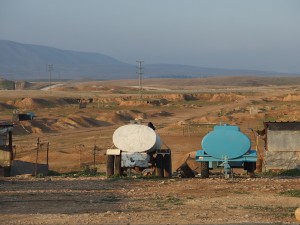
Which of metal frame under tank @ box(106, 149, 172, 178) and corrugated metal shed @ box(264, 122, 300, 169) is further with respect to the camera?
corrugated metal shed @ box(264, 122, 300, 169)

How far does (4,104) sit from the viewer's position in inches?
3152

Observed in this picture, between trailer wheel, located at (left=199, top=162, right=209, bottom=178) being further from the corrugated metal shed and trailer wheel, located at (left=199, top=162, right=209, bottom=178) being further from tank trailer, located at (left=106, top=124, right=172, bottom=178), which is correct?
the corrugated metal shed

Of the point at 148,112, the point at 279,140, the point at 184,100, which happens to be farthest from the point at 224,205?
the point at 184,100

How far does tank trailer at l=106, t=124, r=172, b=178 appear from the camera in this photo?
22453 millimetres

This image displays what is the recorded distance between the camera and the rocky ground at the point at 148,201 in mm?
13398

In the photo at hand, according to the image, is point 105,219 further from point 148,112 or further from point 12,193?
point 148,112

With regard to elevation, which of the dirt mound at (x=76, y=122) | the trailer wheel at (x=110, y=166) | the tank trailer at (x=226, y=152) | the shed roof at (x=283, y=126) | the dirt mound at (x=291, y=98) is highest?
the shed roof at (x=283, y=126)

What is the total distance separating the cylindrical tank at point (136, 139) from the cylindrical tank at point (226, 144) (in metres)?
1.52

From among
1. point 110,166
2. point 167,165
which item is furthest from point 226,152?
point 110,166

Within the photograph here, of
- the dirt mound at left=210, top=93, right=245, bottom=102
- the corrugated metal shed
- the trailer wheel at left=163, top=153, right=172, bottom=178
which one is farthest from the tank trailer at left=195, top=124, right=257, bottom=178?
the dirt mound at left=210, top=93, right=245, bottom=102

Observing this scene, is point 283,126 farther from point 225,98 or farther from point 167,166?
point 225,98

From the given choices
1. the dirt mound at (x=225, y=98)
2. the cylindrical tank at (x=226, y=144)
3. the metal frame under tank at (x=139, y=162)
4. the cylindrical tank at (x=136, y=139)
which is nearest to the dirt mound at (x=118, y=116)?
the dirt mound at (x=225, y=98)

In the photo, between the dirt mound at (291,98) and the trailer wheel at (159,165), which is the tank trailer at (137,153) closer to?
the trailer wheel at (159,165)

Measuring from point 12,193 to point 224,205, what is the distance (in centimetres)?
492
